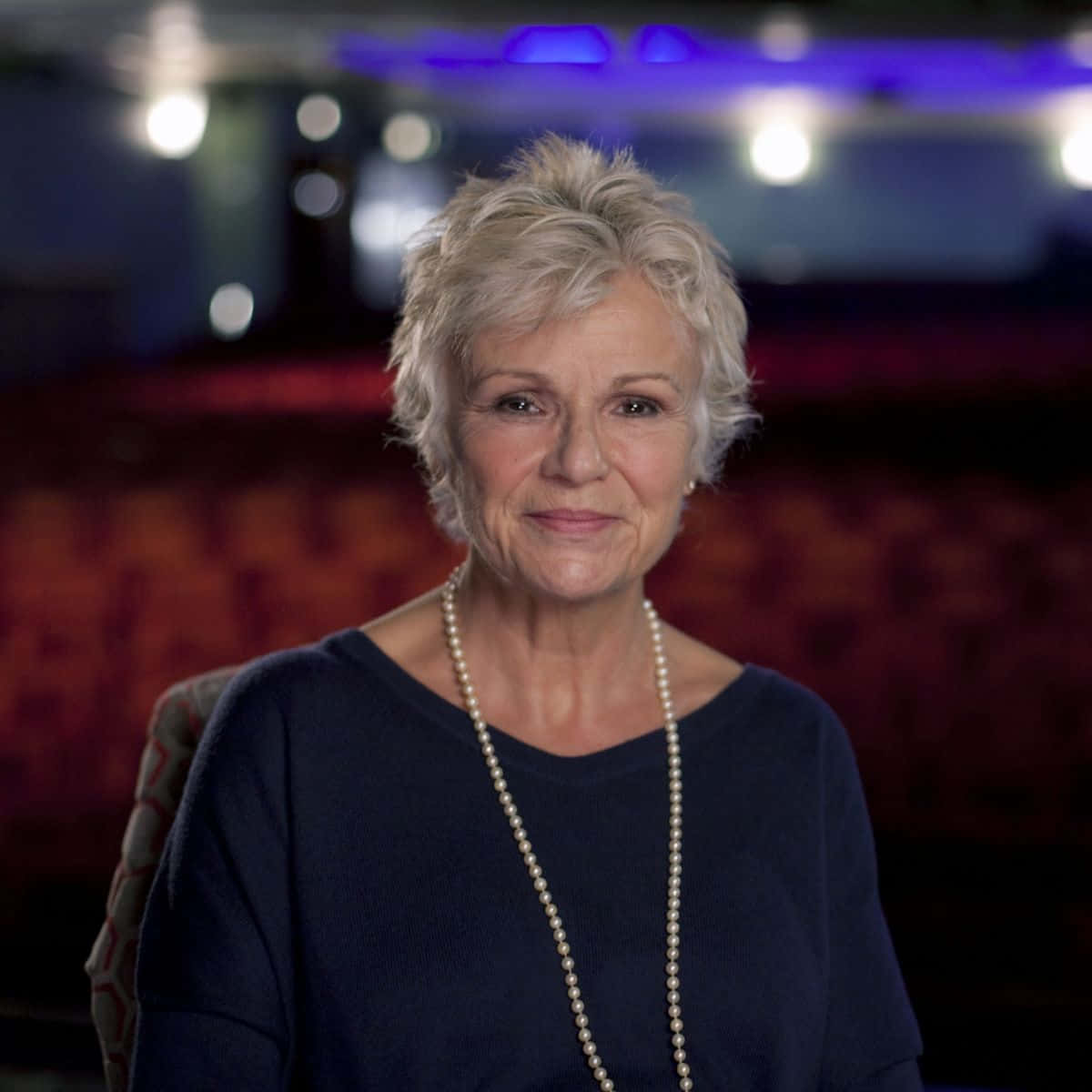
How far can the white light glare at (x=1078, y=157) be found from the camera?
9.85 metres

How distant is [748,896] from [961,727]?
175cm

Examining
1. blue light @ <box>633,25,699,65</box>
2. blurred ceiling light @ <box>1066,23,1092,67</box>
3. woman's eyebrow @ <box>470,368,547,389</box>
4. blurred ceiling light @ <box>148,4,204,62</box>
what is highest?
blurred ceiling light @ <box>148,4,204,62</box>

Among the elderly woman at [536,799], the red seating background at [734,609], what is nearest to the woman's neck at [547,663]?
the elderly woman at [536,799]

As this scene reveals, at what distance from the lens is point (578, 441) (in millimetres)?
1220

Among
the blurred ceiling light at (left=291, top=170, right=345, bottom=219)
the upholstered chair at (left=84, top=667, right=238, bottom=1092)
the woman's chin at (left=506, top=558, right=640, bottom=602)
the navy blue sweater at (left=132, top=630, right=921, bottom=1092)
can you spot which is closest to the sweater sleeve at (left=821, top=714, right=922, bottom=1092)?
the navy blue sweater at (left=132, top=630, right=921, bottom=1092)

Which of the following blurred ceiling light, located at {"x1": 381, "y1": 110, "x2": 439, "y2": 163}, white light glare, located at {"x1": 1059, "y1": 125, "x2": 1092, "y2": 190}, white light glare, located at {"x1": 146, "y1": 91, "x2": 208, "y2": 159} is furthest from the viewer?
blurred ceiling light, located at {"x1": 381, "y1": 110, "x2": 439, "y2": 163}

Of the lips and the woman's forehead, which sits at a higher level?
the woman's forehead

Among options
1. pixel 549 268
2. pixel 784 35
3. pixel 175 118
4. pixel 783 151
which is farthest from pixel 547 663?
pixel 783 151

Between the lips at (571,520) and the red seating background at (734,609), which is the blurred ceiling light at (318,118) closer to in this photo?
the red seating background at (734,609)

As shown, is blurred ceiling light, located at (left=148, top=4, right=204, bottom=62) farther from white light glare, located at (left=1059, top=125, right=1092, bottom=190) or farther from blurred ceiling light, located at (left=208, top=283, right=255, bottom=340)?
white light glare, located at (left=1059, top=125, right=1092, bottom=190)

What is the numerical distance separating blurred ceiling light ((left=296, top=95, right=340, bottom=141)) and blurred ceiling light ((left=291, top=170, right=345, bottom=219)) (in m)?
0.28

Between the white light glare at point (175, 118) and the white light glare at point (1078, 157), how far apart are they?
19.0 feet

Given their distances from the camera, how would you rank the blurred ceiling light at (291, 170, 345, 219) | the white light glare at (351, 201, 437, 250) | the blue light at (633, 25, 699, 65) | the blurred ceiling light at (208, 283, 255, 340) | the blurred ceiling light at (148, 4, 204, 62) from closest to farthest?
1. the blurred ceiling light at (148, 4, 204, 62)
2. the blue light at (633, 25, 699, 65)
3. the blurred ceiling light at (208, 283, 255, 340)
4. the blurred ceiling light at (291, 170, 345, 219)
5. the white light glare at (351, 201, 437, 250)

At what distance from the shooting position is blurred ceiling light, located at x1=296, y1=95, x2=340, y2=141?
10.1 m
